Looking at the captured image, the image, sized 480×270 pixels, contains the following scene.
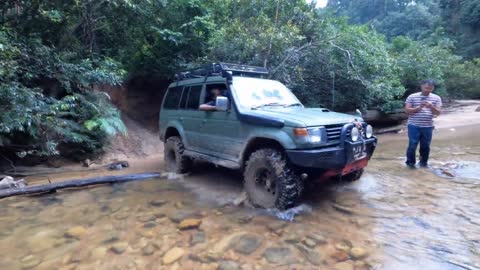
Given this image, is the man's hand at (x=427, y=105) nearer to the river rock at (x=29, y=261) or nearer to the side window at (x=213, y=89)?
the side window at (x=213, y=89)

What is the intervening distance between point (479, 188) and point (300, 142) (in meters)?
3.34

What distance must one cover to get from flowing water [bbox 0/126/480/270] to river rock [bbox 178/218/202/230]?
0.03m

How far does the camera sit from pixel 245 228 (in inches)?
157

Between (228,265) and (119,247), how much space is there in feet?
4.34

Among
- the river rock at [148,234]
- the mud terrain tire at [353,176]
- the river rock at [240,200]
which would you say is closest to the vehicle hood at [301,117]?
the mud terrain tire at [353,176]

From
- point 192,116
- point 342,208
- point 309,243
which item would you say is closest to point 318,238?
point 309,243

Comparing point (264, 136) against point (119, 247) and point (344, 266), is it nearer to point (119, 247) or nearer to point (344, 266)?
point (344, 266)

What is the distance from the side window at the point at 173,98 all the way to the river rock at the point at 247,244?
3.86 m

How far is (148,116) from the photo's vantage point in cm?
1251

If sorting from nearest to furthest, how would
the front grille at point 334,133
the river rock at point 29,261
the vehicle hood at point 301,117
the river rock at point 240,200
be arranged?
the river rock at point 29,261 → the vehicle hood at point 301,117 → the front grille at point 334,133 → the river rock at point 240,200

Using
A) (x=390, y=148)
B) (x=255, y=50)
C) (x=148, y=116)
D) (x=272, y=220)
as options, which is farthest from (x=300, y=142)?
(x=148, y=116)

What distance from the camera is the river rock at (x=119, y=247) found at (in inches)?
138

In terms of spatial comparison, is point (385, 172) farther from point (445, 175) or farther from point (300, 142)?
point (300, 142)

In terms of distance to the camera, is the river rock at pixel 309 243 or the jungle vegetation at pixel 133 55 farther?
the jungle vegetation at pixel 133 55
